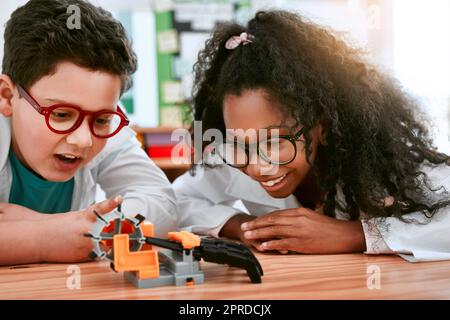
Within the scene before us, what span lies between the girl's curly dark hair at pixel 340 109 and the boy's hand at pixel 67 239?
0.38 m

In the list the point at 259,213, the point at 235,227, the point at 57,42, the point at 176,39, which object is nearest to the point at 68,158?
the point at 57,42

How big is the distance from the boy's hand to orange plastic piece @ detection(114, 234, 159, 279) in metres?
0.17

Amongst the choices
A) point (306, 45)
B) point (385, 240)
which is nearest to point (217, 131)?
point (306, 45)

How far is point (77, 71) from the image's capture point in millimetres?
881

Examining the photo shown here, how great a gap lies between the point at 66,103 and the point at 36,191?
0.32 metres

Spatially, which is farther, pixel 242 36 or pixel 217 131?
pixel 217 131

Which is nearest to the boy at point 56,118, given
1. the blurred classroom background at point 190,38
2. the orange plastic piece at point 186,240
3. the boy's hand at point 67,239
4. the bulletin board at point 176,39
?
the boy's hand at point 67,239

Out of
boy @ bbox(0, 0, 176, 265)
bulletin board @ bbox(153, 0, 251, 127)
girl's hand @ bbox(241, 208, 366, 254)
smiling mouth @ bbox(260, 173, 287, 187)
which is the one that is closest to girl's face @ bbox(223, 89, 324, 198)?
smiling mouth @ bbox(260, 173, 287, 187)

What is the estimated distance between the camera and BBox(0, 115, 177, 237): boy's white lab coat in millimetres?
1009

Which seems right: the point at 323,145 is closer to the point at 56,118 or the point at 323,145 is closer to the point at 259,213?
the point at 259,213

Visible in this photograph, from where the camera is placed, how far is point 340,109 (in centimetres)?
97

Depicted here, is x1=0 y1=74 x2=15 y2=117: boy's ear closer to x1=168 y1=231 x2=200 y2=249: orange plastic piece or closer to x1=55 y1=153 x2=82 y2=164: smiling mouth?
x1=55 y1=153 x2=82 y2=164: smiling mouth
